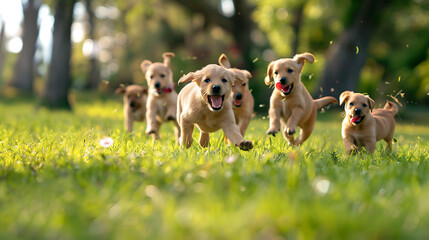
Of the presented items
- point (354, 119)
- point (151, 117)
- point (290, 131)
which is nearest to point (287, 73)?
point (290, 131)

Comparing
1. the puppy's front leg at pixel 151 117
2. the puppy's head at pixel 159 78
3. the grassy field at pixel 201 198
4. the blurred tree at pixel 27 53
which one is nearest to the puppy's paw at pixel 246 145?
the grassy field at pixel 201 198

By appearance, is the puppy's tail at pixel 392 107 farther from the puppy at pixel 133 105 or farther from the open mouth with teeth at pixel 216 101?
the puppy at pixel 133 105

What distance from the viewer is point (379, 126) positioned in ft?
15.8

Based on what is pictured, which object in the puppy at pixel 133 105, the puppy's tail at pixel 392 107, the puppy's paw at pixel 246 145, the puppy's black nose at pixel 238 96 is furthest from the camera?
the puppy at pixel 133 105

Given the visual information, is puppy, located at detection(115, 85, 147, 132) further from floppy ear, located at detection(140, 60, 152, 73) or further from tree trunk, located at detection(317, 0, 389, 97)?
tree trunk, located at detection(317, 0, 389, 97)

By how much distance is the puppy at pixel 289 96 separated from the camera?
15.5 ft

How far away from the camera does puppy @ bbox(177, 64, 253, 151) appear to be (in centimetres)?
398

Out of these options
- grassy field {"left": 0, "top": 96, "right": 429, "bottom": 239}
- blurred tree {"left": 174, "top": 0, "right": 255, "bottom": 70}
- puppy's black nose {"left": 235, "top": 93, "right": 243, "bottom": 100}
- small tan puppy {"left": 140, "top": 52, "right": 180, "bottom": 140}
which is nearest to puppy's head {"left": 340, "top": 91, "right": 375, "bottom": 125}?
grassy field {"left": 0, "top": 96, "right": 429, "bottom": 239}

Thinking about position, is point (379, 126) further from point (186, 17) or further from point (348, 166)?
point (186, 17)

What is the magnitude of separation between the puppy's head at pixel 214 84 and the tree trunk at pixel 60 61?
35.3 ft

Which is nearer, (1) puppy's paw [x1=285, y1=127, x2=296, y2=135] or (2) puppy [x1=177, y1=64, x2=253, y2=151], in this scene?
(2) puppy [x1=177, y1=64, x2=253, y2=151]

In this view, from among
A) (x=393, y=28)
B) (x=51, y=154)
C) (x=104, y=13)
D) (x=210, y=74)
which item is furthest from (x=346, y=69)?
(x=104, y=13)

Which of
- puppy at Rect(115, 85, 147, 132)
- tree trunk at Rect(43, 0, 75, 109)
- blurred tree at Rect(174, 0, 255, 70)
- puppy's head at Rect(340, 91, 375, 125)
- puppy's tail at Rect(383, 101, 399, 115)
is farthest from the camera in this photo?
blurred tree at Rect(174, 0, 255, 70)

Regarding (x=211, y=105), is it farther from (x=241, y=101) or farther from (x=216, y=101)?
(x=241, y=101)
